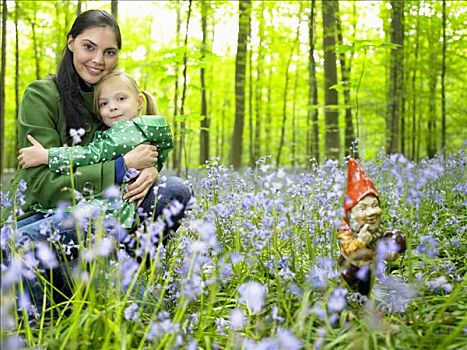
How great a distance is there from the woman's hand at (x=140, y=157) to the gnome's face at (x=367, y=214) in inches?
61.2

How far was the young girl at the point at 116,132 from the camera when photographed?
10.5 ft

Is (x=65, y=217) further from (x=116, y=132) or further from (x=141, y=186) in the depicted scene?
(x=116, y=132)

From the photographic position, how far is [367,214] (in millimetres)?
2285

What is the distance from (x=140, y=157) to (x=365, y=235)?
65.2 inches

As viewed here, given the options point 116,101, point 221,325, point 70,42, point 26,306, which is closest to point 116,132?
point 116,101

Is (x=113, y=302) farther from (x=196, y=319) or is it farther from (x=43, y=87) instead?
(x=43, y=87)

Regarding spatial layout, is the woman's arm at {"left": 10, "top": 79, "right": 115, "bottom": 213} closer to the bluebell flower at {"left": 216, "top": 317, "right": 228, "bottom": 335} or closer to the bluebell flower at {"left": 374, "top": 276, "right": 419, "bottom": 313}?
the bluebell flower at {"left": 216, "top": 317, "right": 228, "bottom": 335}

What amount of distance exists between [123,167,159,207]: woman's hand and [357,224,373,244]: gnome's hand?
62.4 inches

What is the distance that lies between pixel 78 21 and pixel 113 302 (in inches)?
87.9

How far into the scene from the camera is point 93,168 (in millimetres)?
3250

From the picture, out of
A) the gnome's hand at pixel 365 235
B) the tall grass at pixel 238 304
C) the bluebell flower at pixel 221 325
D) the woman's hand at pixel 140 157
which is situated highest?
the woman's hand at pixel 140 157

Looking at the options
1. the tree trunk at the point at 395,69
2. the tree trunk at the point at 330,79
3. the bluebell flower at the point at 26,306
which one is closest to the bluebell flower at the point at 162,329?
the bluebell flower at the point at 26,306

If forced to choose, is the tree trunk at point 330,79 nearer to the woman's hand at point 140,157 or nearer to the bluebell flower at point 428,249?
the woman's hand at point 140,157

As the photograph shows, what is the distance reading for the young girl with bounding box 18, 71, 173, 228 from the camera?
320 centimetres
